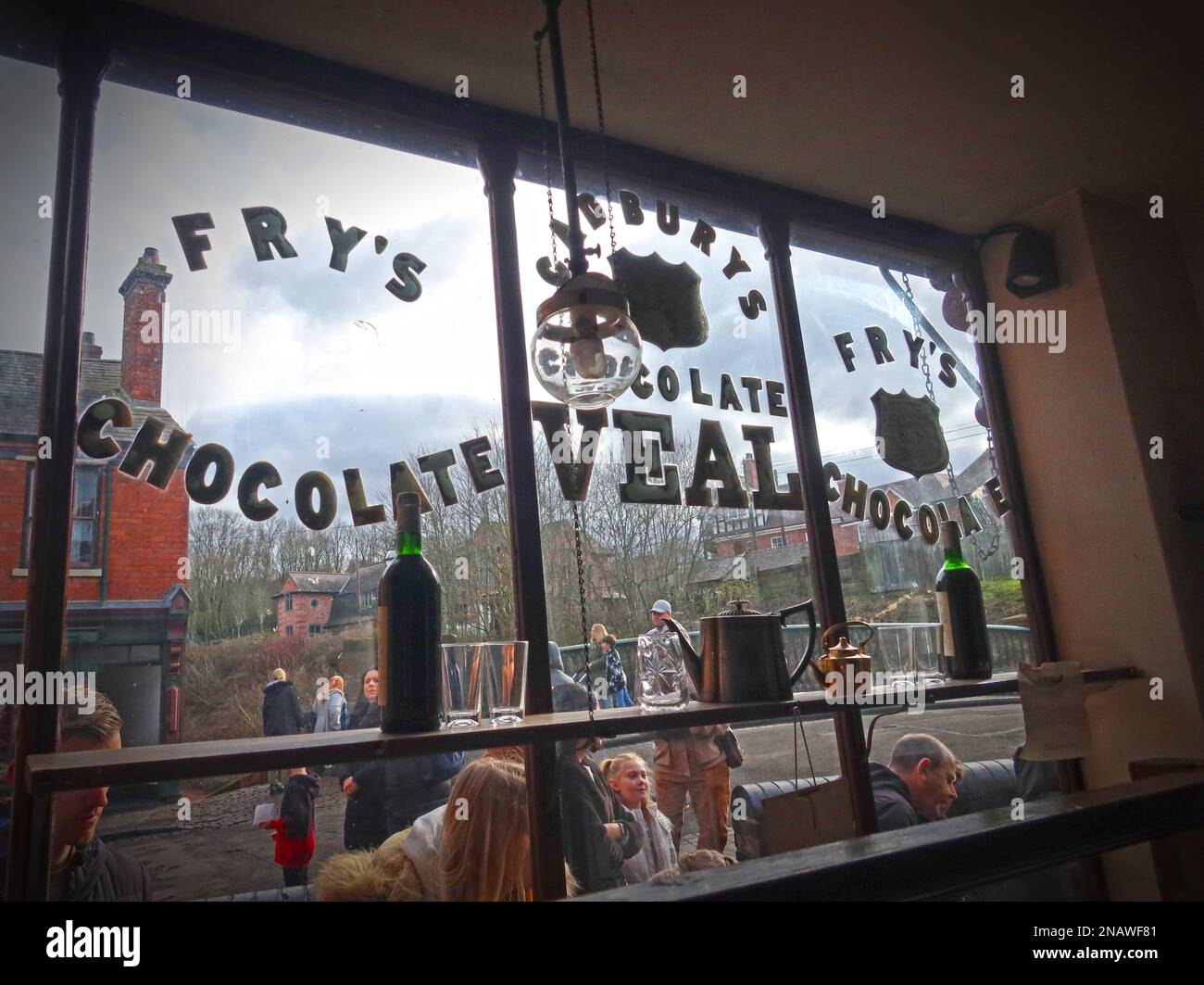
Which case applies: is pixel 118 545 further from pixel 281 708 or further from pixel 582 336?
pixel 582 336

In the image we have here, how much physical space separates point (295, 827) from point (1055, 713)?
6.86 feet

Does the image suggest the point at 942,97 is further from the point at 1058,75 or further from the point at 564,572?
the point at 564,572

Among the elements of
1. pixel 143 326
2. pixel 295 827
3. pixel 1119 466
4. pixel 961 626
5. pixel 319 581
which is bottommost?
pixel 295 827

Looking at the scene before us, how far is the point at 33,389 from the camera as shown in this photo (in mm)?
1521

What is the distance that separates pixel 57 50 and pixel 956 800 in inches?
125

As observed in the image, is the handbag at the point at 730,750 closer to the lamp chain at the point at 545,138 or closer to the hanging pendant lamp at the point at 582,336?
the hanging pendant lamp at the point at 582,336

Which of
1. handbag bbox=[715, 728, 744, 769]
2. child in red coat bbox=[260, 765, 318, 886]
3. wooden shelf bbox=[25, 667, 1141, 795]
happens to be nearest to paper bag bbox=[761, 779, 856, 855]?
wooden shelf bbox=[25, 667, 1141, 795]

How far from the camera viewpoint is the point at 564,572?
2.01m

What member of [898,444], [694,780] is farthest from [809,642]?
[898,444]

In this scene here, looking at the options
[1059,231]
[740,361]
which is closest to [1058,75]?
[1059,231]

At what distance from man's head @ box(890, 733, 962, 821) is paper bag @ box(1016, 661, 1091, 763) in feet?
0.84

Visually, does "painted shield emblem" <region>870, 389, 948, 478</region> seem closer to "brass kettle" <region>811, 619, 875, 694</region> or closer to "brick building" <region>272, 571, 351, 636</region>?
"brass kettle" <region>811, 619, 875, 694</region>

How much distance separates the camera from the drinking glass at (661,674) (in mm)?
1625
